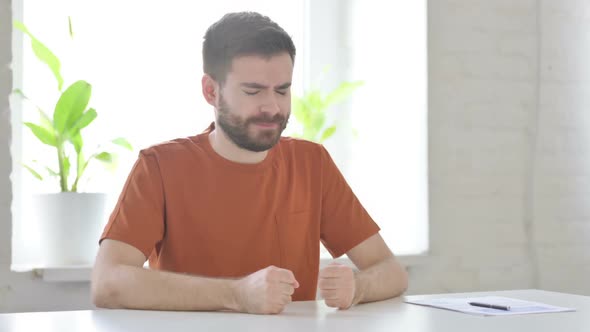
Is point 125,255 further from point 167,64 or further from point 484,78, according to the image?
point 484,78

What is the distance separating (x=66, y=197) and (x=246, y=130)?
693 mm

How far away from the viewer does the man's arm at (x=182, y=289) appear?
5.22 ft

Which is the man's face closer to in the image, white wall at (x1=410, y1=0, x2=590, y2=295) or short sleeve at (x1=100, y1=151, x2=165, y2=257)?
short sleeve at (x1=100, y1=151, x2=165, y2=257)

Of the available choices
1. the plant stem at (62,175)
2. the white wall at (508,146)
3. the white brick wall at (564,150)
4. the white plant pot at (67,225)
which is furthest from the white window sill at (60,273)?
the white brick wall at (564,150)

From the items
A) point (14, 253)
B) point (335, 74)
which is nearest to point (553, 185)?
point (335, 74)

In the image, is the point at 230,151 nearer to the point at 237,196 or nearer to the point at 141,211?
the point at 237,196

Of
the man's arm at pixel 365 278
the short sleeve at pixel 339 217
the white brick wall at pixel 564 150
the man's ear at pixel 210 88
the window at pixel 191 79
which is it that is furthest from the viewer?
the white brick wall at pixel 564 150

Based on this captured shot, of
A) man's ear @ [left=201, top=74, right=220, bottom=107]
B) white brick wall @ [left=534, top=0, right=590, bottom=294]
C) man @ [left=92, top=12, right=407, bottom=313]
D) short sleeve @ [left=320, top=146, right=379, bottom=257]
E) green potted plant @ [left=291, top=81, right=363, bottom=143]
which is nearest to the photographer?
man @ [left=92, top=12, right=407, bottom=313]

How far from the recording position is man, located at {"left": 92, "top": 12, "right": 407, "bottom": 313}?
1.95m

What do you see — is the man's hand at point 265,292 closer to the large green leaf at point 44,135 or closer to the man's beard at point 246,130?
the man's beard at point 246,130

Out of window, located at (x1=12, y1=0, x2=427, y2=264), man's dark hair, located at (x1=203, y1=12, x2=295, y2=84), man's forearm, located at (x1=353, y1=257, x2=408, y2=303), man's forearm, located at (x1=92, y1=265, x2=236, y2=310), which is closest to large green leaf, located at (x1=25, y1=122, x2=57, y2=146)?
window, located at (x1=12, y1=0, x2=427, y2=264)

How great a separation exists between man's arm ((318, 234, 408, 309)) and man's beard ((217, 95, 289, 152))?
37 cm

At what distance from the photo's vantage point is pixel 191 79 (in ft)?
9.85

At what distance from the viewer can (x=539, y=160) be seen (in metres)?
3.13
